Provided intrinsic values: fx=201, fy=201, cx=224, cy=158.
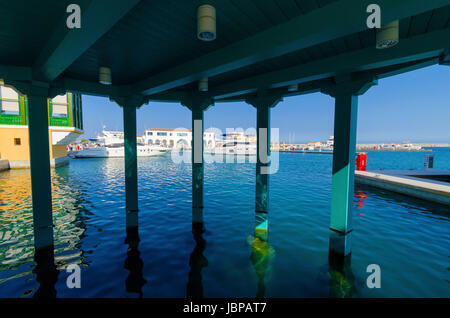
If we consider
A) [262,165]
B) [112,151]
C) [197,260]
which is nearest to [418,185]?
[262,165]

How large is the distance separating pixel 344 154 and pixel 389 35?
2260 mm

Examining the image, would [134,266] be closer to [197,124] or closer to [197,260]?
[197,260]

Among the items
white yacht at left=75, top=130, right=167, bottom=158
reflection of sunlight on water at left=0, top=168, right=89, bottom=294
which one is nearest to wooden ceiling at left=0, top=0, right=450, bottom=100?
reflection of sunlight on water at left=0, top=168, right=89, bottom=294

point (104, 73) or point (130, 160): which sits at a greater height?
point (104, 73)

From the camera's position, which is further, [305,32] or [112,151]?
[112,151]

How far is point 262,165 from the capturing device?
554cm

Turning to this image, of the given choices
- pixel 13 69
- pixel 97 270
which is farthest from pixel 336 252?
pixel 13 69

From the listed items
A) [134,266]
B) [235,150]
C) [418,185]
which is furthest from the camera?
[235,150]

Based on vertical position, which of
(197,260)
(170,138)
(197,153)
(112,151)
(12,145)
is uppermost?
(170,138)

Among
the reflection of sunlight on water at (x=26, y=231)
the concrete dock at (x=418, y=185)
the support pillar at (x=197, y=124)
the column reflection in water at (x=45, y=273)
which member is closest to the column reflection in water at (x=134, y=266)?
the reflection of sunlight on water at (x=26, y=231)

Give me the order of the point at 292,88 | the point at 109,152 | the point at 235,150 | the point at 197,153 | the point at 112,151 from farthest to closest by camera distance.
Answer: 1. the point at 235,150
2. the point at 112,151
3. the point at 109,152
4. the point at 197,153
5. the point at 292,88

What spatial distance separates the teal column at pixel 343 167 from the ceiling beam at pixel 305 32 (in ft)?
6.82

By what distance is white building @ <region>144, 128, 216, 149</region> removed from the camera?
239ft

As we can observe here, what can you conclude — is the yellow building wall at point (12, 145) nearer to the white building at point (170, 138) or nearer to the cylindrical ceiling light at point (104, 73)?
the cylindrical ceiling light at point (104, 73)
